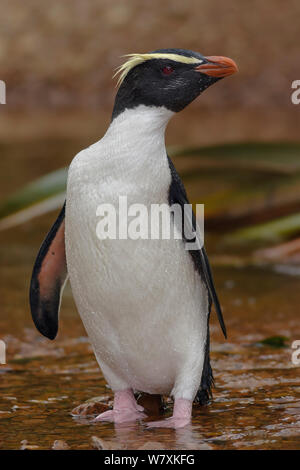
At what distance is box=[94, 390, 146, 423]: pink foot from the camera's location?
2.27 meters

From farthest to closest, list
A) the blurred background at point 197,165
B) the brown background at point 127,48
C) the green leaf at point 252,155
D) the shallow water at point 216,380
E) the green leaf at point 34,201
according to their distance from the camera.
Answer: the brown background at point 127,48
the green leaf at point 252,155
the green leaf at point 34,201
the blurred background at point 197,165
the shallow water at point 216,380

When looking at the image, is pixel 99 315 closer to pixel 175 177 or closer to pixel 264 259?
pixel 175 177

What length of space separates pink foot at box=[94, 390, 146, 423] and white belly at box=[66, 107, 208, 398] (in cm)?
5

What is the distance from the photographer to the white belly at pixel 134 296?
2248 millimetres

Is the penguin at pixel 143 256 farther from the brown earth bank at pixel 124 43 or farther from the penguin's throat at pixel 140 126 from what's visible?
the brown earth bank at pixel 124 43

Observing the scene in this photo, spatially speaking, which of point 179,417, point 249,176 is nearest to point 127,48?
point 249,176

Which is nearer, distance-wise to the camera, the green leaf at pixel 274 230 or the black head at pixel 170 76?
the black head at pixel 170 76

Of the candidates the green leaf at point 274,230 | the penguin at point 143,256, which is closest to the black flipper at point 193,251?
the penguin at point 143,256

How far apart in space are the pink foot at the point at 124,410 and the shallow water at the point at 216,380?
41 mm

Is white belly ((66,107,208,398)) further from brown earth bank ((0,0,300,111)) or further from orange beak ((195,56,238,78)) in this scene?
brown earth bank ((0,0,300,111))

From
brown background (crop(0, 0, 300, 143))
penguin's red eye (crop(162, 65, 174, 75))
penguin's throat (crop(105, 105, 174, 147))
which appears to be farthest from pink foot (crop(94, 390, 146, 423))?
brown background (crop(0, 0, 300, 143))
